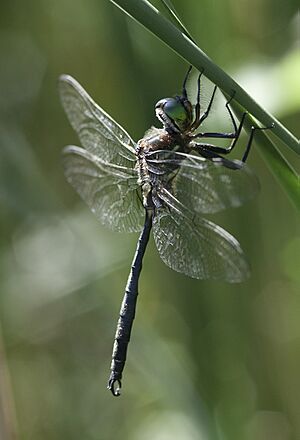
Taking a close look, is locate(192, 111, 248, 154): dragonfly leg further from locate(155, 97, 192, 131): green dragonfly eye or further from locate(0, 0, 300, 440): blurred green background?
locate(0, 0, 300, 440): blurred green background

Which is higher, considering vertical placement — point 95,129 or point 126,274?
point 95,129

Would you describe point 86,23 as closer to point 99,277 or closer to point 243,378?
point 99,277

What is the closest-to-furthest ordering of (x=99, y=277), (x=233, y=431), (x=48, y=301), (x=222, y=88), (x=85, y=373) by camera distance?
1. (x=222, y=88)
2. (x=233, y=431)
3. (x=99, y=277)
4. (x=48, y=301)
5. (x=85, y=373)

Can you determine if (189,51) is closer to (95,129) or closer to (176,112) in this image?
(176,112)

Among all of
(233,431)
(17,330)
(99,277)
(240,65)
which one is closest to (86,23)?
(240,65)

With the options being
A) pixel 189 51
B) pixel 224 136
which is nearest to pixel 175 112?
pixel 224 136

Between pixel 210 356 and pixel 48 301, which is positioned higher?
pixel 48 301
